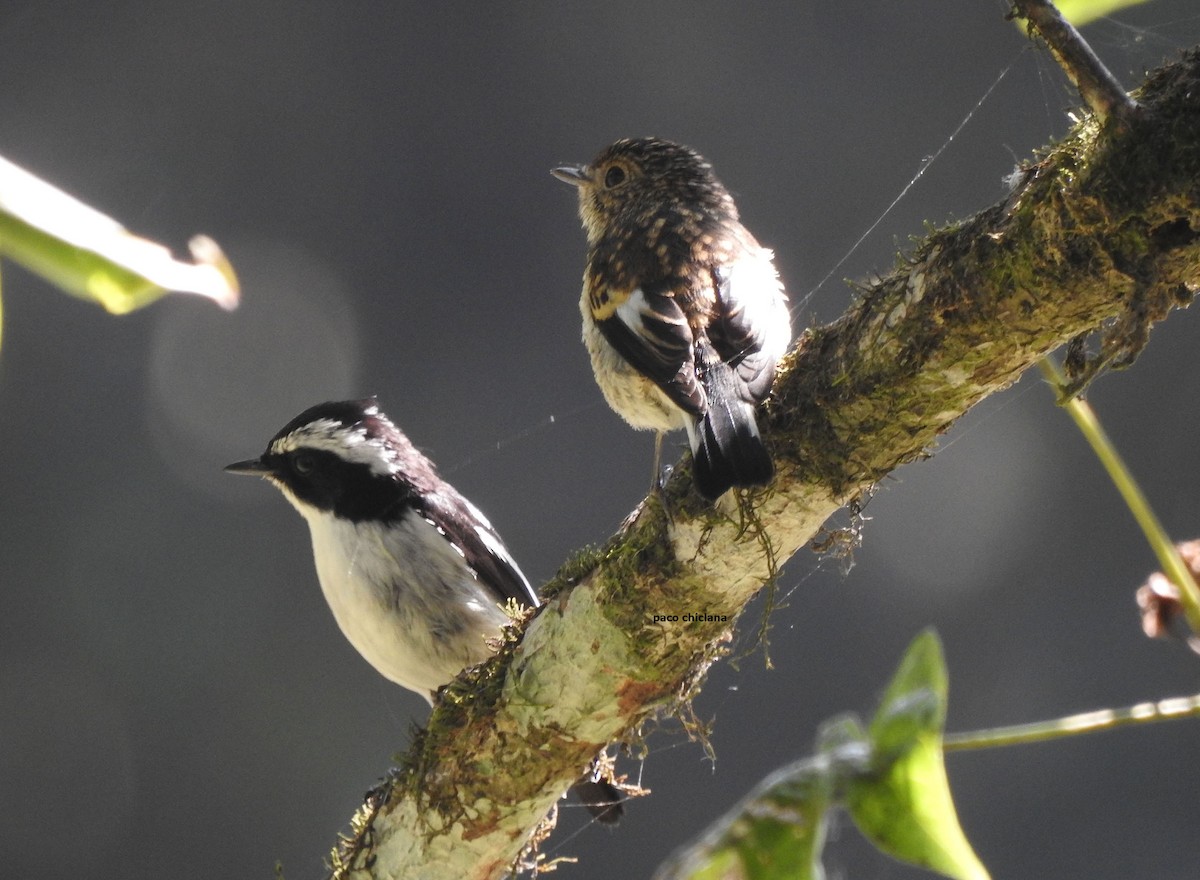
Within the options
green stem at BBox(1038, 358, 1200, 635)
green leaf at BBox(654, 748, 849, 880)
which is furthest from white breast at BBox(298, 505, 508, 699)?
green leaf at BBox(654, 748, 849, 880)

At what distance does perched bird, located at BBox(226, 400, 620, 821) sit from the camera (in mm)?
4352

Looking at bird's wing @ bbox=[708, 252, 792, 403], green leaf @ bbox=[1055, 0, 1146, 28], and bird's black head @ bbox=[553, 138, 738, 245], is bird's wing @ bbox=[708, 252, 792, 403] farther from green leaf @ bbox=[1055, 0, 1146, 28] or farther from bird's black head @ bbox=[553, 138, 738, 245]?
green leaf @ bbox=[1055, 0, 1146, 28]

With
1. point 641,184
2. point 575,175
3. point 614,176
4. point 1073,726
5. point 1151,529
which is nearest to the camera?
point 1073,726

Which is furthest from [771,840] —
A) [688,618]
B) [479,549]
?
[479,549]

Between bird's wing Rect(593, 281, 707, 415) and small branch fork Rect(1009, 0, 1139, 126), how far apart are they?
105cm

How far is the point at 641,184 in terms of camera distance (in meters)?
4.61

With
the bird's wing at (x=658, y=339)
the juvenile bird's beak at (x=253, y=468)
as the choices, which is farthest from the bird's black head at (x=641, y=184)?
the juvenile bird's beak at (x=253, y=468)

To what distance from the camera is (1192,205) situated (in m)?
1.85

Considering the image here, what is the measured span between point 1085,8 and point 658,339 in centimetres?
146

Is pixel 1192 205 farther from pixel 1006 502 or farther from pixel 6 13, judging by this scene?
pixel 6 13

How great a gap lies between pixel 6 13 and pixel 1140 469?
7.77 metres

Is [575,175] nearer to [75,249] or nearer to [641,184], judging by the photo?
[641,184]

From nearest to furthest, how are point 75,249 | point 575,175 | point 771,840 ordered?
point 75,249 < point 771,840 < point 575,175

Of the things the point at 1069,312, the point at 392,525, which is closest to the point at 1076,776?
the point at 392,525
